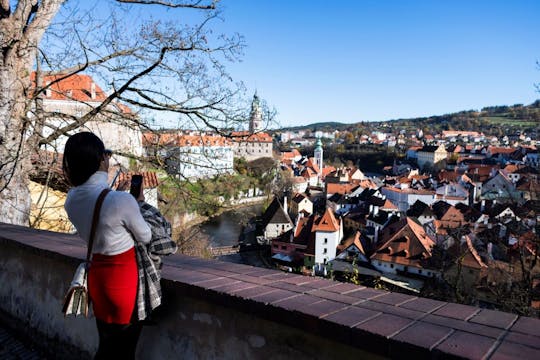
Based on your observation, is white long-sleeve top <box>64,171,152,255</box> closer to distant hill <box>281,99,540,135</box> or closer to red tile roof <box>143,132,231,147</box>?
red tile roof <box>143,132,231,147</box>

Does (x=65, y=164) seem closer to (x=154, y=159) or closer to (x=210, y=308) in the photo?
(x=210, y=308)

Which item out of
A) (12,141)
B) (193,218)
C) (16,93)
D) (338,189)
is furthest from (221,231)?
(16,93)

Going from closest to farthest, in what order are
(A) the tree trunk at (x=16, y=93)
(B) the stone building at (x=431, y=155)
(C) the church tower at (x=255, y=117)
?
(A) the tree trunk at (x=16, y=93), (C) the church tower at (x=255, y=117), (B) the stone building at (x=431, y=155)

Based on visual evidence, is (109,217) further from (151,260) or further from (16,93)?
(16,93)

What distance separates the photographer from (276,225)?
38.6m

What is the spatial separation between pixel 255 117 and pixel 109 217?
14.6 ft

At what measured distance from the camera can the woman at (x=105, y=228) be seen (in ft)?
6.39

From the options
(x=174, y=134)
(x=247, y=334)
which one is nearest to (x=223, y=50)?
(x=174, y=134)

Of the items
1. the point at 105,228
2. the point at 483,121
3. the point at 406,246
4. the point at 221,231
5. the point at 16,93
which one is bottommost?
the point at 221,231

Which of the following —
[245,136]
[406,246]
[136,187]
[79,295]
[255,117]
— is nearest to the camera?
[79,295]

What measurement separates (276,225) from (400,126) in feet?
557

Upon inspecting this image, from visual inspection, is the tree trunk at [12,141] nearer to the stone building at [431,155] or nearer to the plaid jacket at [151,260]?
the plaid jacket at [151,260]

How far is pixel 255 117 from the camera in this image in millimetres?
6219

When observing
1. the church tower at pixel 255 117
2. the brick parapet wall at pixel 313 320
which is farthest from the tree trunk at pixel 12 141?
the brick parapet wall at pixel 313 320
